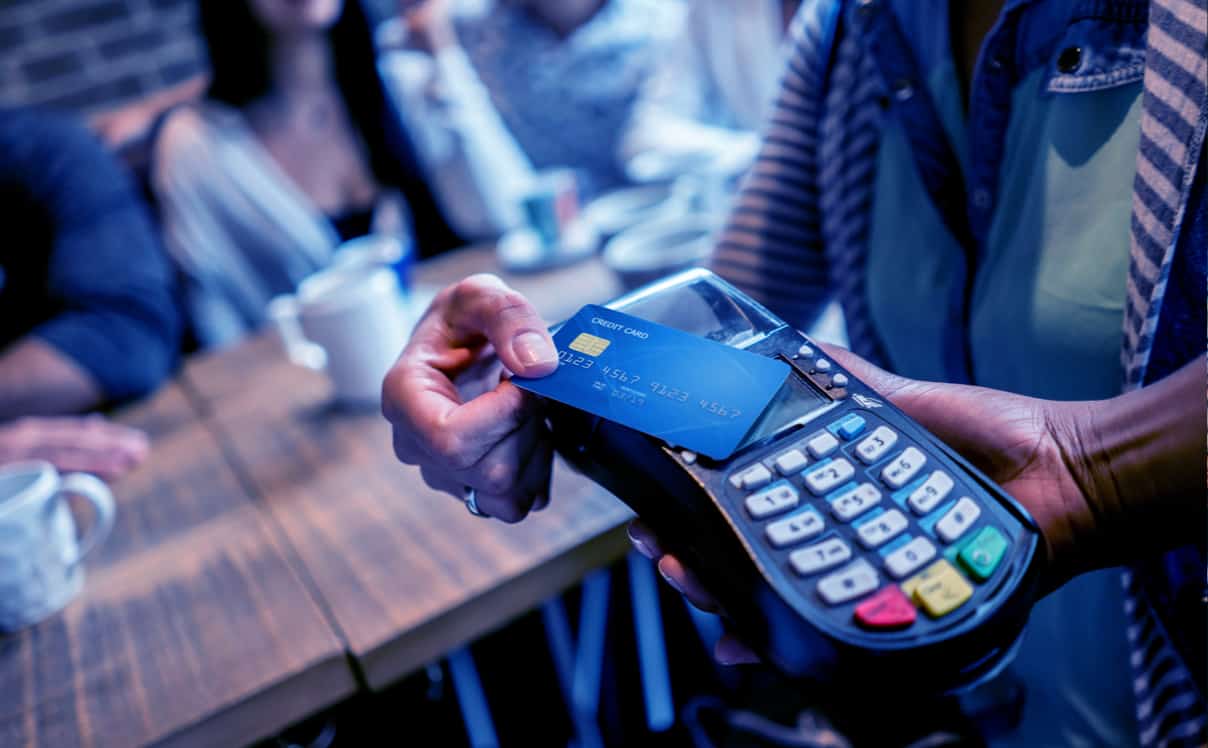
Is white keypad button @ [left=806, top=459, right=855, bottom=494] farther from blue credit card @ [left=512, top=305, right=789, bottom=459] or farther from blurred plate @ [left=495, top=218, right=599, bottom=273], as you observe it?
blurred plate @ [left=495, top=218, right=599, bottom=273]

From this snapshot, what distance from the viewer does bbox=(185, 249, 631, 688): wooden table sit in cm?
49

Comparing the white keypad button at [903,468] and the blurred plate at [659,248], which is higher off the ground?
the white keypad button at [903,468]

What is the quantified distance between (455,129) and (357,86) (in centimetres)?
33

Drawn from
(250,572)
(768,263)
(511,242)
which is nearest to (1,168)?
(511,242)

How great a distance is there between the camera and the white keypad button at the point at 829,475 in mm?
319

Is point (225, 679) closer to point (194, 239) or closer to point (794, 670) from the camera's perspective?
point (794, 670)

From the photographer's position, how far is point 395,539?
562 millimetres

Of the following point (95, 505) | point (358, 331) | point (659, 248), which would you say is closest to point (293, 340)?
point (358, 331)

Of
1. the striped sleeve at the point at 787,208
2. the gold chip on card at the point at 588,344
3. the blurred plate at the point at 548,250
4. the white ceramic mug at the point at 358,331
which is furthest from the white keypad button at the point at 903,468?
the blurred plate at the point at 548,250

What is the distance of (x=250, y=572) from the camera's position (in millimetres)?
557

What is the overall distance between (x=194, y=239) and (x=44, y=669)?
40.9 inches

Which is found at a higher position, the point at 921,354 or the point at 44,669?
the point at 921,354

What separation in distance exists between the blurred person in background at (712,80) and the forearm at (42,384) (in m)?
0.72

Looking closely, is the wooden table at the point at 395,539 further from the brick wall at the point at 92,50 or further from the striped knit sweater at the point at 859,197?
the brick wall at the point at 92,50
